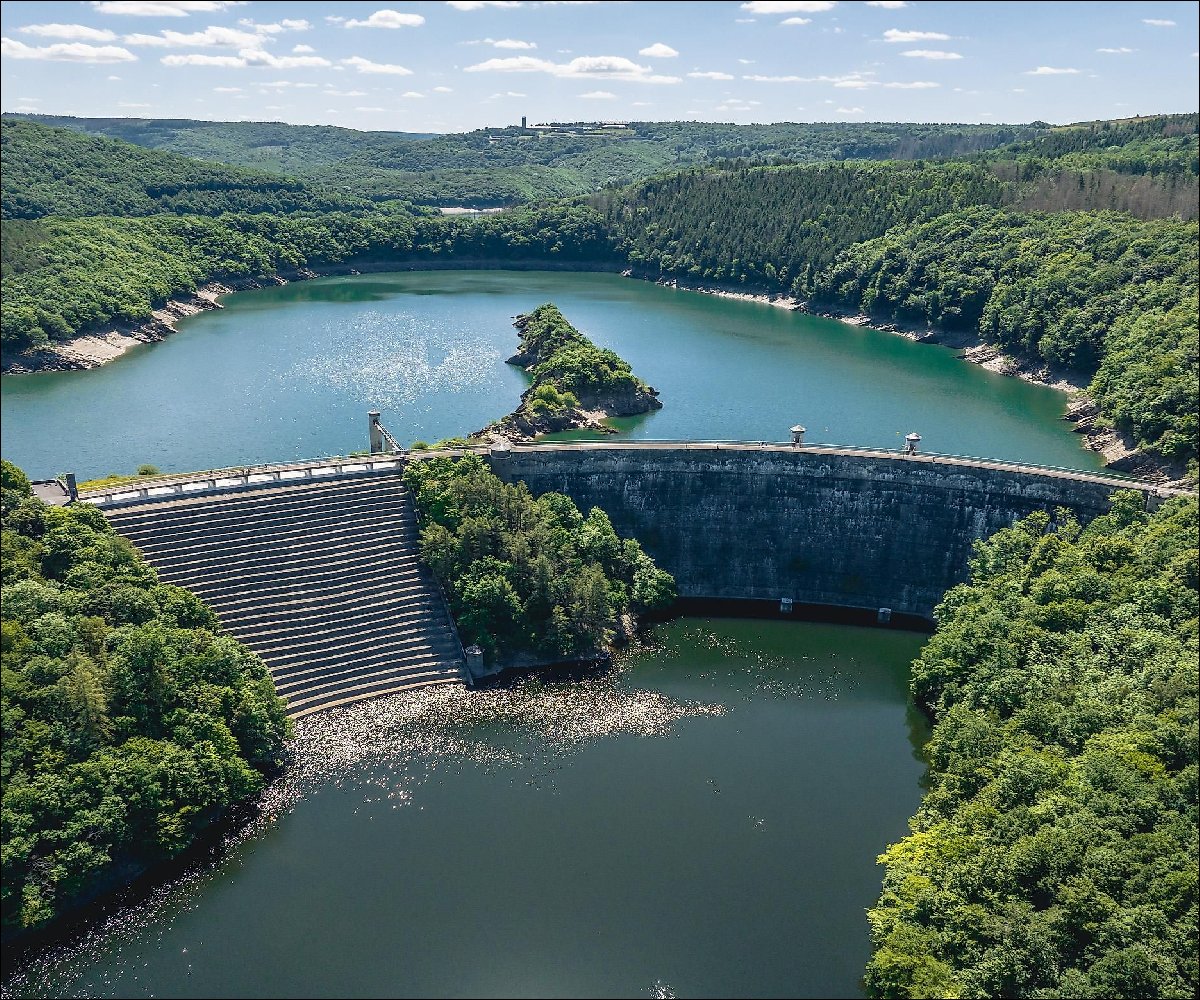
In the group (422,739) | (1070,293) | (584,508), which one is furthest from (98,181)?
(422,739)

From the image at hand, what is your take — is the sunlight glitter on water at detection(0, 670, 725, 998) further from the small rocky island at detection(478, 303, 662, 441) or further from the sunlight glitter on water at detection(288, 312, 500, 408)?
the sunlight glitter on water at detection(288, 312, 500, 408)

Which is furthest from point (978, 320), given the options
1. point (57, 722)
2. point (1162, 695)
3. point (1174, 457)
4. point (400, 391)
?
point (57, 722)

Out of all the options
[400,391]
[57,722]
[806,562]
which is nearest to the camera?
[57,722]

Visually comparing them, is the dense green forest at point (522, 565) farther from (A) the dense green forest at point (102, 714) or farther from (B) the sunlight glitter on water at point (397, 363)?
(B) the sunlight glitter on water at point (397, 363)

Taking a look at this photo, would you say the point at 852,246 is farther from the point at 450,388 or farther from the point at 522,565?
the point at 522,565

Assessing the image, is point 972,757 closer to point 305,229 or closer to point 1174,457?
point 1174,457

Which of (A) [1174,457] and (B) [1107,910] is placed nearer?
(B) [1107,910]

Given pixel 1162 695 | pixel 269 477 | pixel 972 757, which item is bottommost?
pixel 972 757
